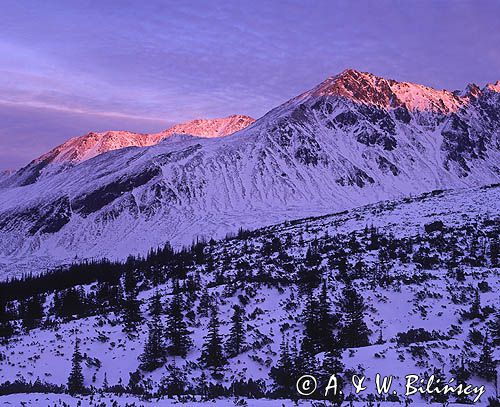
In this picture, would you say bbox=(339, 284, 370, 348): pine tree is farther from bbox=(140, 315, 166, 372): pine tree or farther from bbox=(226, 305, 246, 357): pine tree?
bbox=(140, 315, 166, 372): pine tree

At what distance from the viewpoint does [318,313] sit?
109 feet

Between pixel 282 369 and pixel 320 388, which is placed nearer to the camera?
pixel 320 388

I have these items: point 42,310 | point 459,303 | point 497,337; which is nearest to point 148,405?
point 497,337

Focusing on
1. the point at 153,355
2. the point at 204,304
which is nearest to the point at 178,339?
the point at 153,355

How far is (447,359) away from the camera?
80.8 feet

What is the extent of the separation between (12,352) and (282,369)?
20.8 metres

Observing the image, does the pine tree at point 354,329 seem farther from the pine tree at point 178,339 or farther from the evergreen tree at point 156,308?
the evergreen tree at point 156,308

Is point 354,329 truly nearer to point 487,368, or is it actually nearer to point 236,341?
point 236,341


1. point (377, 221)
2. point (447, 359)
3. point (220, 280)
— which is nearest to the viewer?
point (447, 359)

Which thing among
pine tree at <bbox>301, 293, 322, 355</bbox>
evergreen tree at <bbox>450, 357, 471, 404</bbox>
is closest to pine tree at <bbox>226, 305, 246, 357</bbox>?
pine tree at <bbox>301, 293, 322, 355</bbox>

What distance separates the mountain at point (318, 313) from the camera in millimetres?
25834

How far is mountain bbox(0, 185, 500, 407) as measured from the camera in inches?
1017

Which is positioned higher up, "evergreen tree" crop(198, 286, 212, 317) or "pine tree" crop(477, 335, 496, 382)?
"evergreen tree" crop(198, 286, 212, 317)

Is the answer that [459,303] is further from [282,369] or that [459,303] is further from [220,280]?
[220,280]
